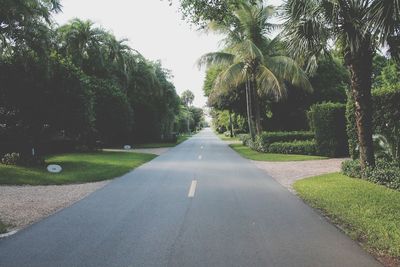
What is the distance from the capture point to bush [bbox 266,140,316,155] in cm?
2349

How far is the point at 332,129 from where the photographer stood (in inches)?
859

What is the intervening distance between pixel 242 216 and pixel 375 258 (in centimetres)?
290

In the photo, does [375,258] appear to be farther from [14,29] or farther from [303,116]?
[303,116]

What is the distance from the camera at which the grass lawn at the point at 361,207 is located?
5.74m

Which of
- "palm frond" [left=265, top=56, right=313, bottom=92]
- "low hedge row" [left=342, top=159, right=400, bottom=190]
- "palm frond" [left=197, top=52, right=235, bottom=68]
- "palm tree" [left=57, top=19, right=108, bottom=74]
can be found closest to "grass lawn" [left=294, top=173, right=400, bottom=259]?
"low hedge row" [left=342, top=159, right=400, bottom=190]

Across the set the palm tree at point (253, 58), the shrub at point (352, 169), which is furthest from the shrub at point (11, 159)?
the palm tree at point (253, 58)

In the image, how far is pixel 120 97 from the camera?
31.9 metres

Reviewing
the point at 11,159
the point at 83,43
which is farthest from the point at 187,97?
the point at 11,159

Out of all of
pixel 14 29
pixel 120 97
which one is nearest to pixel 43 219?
pixel 14 29

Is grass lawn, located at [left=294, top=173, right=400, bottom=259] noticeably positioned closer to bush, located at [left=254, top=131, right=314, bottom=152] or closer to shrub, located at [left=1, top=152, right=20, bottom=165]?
shrub, located at [left=1, top=152, right=20, bottom=165]

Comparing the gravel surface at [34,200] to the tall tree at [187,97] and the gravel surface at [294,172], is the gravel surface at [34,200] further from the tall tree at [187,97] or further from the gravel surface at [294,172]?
the tall tree at [187,97]

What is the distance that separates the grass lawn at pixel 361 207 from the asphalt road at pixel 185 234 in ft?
1.14

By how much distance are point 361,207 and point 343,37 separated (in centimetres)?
587

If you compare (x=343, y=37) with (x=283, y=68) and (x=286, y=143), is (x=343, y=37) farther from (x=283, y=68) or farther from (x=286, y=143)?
(x=283, y=68)
